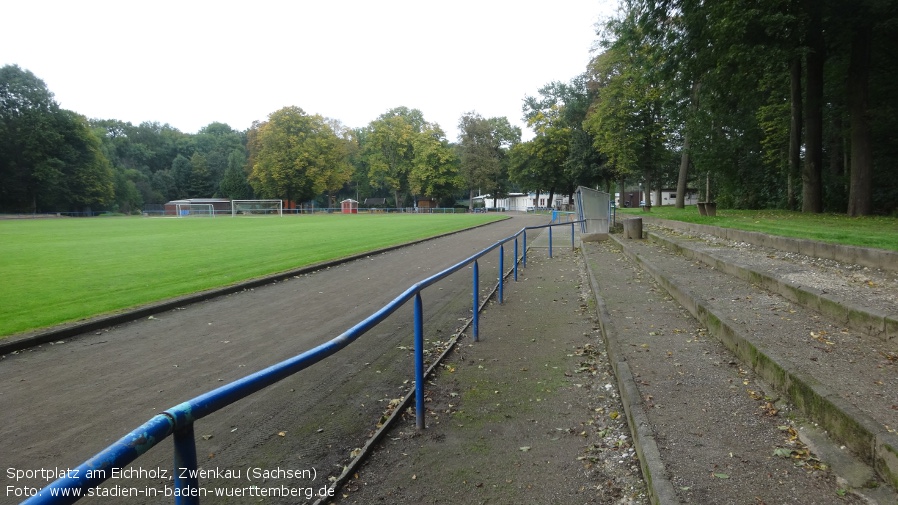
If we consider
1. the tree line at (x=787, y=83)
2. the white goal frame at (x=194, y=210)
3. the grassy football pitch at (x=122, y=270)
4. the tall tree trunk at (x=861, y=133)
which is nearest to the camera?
the grassy football pitch at (x=122, y=270)

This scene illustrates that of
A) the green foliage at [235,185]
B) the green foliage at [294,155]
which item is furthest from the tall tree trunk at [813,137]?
the green foliage at [235,185]

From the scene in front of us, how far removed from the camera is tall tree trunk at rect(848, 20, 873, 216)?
17.4 m

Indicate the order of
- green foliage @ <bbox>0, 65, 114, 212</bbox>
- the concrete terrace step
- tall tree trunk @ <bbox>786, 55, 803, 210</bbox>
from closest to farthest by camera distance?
the concrete terrace step
tall tree trunk @ <bbox>786, 55, 803, 210</bbox>
green foliage @ <bbox>0, 65, 114, 212</bbox>

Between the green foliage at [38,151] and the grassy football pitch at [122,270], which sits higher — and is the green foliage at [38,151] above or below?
above

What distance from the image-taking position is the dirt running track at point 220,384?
3.67m

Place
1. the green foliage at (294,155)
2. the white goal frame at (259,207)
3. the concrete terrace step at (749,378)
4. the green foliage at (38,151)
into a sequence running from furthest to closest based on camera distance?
the green foliage at (294,155)
the white goal frame at (259,207)
the green foliage at (38,151)
the concrete terrace step at (749,378)

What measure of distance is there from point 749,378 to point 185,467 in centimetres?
448

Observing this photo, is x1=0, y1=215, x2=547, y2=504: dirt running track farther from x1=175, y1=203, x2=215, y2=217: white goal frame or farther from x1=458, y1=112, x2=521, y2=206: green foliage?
x1=458, y1=112, x2=521, y2=206: green foliage

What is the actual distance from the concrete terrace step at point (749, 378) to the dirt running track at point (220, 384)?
2.26 metres

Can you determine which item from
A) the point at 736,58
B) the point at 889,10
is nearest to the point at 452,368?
the point at 736,58

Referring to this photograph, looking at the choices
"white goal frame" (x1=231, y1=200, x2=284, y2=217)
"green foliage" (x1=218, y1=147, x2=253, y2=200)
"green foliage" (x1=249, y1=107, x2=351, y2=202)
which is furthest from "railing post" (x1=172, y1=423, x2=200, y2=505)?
"green foliage" (x1=218, y1=147, x2=253, y2=200)

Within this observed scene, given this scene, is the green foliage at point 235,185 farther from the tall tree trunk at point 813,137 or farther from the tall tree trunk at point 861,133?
the tall tree trunk at point 861,133

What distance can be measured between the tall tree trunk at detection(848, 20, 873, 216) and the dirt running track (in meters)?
16.3

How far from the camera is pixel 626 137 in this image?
132 ft
